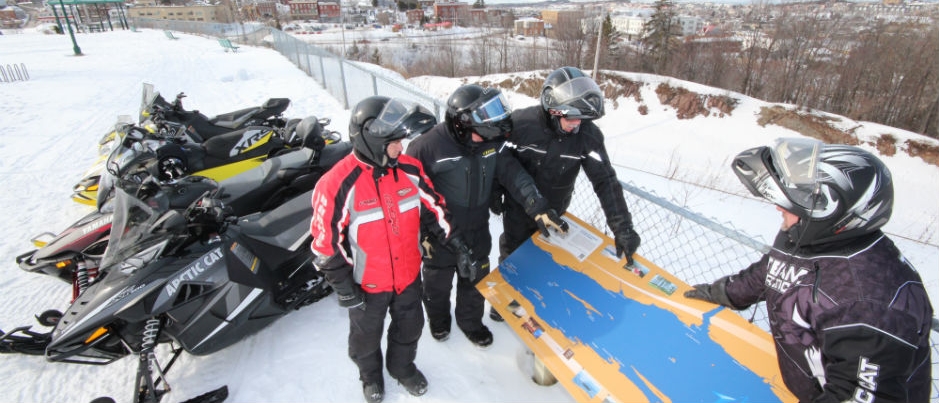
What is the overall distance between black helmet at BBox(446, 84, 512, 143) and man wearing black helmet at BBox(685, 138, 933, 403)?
4.39 feet

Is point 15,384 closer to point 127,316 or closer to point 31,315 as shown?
point 31,315

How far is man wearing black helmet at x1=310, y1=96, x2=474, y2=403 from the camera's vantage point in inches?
86.1

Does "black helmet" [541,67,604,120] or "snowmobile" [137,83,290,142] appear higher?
"black helmet" [541,67,604,120]

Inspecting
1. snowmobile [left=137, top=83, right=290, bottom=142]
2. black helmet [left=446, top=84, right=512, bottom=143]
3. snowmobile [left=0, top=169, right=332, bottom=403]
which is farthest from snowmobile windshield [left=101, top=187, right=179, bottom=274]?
snowmobile [left=137, top=83, right=290, bottom=142]

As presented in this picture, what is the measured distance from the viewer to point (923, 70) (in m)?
20.3

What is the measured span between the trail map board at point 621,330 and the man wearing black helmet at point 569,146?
223mm

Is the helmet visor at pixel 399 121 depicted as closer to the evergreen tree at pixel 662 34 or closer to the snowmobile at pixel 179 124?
the snowmobile at pixel 179 124

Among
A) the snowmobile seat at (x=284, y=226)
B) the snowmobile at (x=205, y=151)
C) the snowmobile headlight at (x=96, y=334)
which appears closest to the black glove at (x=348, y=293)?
Answer: the snowmobile seat at (x=284, y=226)

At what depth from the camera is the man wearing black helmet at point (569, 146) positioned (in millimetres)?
2713

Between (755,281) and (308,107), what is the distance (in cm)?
1117

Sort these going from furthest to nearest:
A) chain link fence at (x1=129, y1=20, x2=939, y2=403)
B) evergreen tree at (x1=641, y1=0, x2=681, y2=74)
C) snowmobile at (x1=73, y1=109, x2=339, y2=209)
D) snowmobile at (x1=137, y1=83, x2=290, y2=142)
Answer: evergreen tree at (x1=641, y1=0, x2=681, y2=74) < snowmobile at (x1=137, y1=83, x2=290, y2=142) < snowmobile at (x1=73, y1=109, x2=339, y2=209) < chain link fence at (x1=129, y1=20, x2=939, y2=403)

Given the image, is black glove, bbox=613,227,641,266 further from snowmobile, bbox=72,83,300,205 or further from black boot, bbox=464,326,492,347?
snowmobile, bbox=72,83,300,205

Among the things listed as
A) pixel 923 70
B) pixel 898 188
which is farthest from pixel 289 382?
pixel 923 70

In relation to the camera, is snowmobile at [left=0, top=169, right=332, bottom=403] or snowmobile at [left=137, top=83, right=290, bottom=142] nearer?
snowmobile at [left=0, top=169, right=332, bottom=403]
